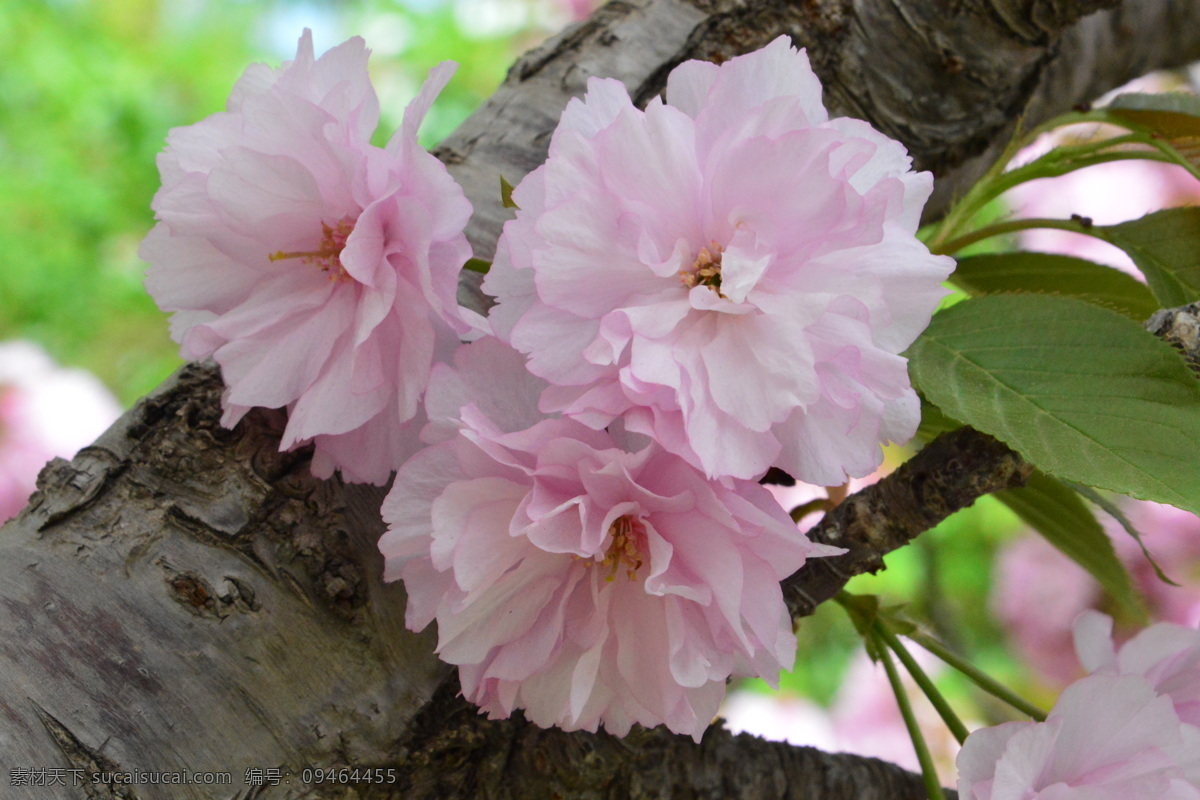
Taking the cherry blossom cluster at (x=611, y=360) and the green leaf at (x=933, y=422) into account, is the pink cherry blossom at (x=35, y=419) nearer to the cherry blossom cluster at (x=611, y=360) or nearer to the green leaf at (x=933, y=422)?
the cherry blossom cluster at (x=611, y=360)

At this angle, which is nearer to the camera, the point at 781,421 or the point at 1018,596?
the point at 781,421

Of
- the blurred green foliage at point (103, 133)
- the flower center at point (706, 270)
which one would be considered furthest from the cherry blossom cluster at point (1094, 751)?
the blurred green foliage at point (103, 133)

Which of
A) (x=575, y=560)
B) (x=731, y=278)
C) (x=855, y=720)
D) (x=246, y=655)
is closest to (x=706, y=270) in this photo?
(x=731, y=278)

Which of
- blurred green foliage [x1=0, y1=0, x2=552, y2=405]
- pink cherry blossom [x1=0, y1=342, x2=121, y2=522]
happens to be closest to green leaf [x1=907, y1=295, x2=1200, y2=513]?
pink cherry blossom [x1=0, y1=342, x2=121, y2=522]

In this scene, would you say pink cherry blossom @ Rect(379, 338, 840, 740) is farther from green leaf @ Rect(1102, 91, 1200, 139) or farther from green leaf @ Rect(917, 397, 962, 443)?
green leaf @ Rect(1102, 91, 1200, 139)

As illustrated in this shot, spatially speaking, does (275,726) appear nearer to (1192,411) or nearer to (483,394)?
(483,394)

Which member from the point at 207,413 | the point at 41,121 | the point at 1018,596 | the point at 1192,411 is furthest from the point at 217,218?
the point at 41,121
